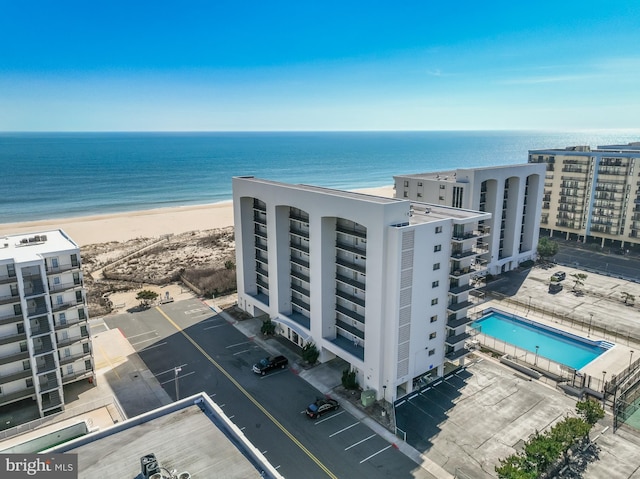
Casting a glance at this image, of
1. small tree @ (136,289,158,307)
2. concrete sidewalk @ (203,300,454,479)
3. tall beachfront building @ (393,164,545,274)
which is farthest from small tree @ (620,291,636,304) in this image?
small tree @ (136,289,158,307)

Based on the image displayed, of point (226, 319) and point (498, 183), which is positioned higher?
point (498, 183)

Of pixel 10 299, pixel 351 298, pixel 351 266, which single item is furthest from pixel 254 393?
pixel 10 299

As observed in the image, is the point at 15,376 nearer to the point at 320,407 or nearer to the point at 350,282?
the point at 320,407

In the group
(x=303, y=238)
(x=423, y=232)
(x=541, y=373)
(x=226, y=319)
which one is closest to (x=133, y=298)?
(x=226, y=319)

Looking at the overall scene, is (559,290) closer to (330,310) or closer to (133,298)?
(330,310)

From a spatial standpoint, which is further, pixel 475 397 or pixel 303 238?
pixel 303 238

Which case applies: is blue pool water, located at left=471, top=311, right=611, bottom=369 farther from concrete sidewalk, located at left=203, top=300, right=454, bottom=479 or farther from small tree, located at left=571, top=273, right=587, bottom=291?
concrete sidewalk, located at left=203, top=300, right=454, bottom=479
